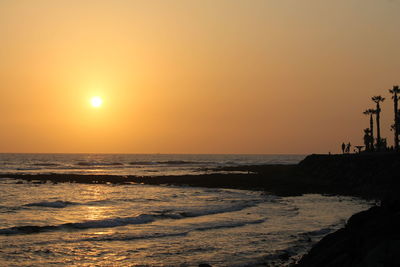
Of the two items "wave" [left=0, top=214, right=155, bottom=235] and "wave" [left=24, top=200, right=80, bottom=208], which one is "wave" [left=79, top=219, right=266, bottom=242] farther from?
"wave" [left=24, top=200, right=80, bottom=208]

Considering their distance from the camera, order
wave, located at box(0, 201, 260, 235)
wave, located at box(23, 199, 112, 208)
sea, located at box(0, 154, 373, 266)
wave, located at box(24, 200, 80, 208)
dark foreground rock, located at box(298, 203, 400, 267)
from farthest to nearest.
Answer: wave, located at box(23, 199, 112, 208) < wave, located at box(24, 200, 80, 208) < wave, located at box(0, 201, 260, 235) < sea, located at box(0, 154, 373, 266) < dark foreground rock, located at box(298, 203, 400, 267)

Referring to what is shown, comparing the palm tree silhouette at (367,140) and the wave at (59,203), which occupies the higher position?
the palm tree silhouette at (367,140)

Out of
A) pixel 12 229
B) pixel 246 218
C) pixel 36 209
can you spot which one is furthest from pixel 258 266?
pixel 36 209

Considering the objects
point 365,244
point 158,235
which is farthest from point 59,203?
point 365,244

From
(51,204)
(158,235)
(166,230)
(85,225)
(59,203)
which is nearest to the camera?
(158,235)

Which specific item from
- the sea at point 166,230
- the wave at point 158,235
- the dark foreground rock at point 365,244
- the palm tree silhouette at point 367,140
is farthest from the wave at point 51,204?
the palm tree silhouette at point 367,140

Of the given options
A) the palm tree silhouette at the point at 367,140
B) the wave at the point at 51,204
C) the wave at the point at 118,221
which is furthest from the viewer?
the palm tree silhouette at the point at 367,140

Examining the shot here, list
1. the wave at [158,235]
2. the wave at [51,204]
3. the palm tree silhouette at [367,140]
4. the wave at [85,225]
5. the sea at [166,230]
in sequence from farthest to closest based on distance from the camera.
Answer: the palm tree silhouette at [367,140] < the wave at [51,204] < the wave at [85,225] < the wave at [158,235] < the sea at [166,230]

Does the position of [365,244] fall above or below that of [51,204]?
above

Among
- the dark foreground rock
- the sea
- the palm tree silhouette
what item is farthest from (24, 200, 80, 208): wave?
the palm tree silhouette

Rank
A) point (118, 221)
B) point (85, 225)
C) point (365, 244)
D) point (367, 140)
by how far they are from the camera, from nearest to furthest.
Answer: point (365, 244)
point (85, 225)
point (118, 221)
point (367, 140)

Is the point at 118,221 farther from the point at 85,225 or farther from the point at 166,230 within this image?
the point at 166,230

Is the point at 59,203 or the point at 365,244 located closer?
the point at 365,244

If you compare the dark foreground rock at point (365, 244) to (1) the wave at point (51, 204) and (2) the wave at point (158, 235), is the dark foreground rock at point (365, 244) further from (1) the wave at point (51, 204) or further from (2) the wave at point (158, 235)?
(1) the wave at point (51, 204)
